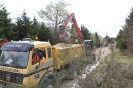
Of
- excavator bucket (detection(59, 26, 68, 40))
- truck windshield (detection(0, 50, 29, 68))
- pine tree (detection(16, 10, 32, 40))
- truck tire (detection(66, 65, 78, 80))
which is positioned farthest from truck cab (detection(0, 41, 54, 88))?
pine tree (detection(16, 10, 32, 40))

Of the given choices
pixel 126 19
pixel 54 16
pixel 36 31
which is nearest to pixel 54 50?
pixel 36 31

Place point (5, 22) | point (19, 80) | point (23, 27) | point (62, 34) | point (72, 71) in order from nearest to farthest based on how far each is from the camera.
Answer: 1. point (72, 71)
2. point (19, 80)
3. point (62, 34)
4. point (5, 22)
5. point (23, 27)

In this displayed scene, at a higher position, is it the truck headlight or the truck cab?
the truck cab

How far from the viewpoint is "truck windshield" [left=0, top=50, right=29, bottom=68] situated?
6744 millimetres

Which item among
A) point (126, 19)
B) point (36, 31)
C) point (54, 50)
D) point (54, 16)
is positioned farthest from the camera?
point (54, 16)

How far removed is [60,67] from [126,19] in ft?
55.0

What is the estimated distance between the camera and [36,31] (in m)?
19.2

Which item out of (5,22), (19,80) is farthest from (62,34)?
(19,80)

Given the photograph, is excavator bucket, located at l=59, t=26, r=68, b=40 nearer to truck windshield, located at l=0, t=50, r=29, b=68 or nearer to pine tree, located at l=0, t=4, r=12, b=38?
pine tree, located at l=0, t=4, r=12, b=38

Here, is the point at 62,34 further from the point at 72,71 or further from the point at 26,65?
the point at 72,71

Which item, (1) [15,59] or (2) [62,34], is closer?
(1) [15,59]

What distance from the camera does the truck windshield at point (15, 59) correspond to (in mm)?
6744

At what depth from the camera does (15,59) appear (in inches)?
271

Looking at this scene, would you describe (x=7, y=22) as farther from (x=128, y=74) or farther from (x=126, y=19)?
(x=126, y=19)
